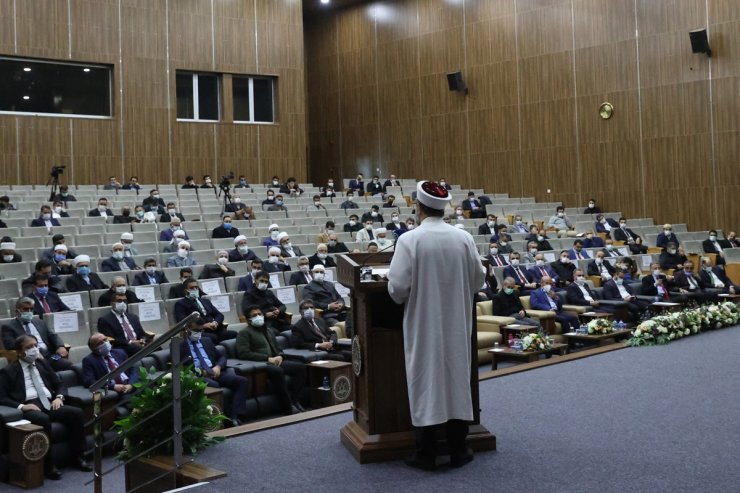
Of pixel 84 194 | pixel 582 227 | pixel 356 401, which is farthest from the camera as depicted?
pixel 582 227

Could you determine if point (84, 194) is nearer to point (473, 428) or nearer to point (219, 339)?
point (219, 339)

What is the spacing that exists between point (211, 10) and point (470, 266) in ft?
58.0

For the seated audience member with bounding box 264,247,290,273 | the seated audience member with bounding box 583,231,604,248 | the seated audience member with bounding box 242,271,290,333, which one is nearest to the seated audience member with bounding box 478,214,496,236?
the seated audience member with bounding box 583,231,604,248

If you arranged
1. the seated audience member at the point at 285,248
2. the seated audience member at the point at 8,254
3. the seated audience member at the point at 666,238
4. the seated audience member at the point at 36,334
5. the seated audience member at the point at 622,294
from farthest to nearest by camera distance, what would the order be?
the seated audience member at the point at 666,238
the seated audience member at the point at 285,248
the seated audience member at the point at 622,294
the seated audience member at the point at 8,254
the seated audience member at the point at 36,334

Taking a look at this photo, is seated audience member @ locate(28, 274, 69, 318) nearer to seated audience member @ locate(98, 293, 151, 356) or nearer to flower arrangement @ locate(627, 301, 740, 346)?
seated audience member @ locate(98, 293, 151, 356)

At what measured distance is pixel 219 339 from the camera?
825 cm

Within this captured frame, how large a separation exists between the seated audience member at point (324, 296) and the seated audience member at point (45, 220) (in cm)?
460

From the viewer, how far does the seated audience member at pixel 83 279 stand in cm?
946

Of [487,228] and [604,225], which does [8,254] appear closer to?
[487,228]

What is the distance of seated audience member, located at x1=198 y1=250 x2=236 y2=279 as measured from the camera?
33.8 feet

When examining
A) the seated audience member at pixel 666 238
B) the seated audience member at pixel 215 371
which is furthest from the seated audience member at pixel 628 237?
the seated audience member at pixel 215 371

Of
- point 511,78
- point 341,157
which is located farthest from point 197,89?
point 511,78

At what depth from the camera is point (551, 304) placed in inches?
424

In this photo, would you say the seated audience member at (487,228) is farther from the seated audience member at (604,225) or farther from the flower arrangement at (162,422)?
the flower arrangement at (162,422)
